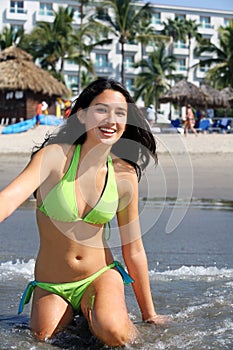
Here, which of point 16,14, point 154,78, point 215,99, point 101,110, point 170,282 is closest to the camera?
point 101,110

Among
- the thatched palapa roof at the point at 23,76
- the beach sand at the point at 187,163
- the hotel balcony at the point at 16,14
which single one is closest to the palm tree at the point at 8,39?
the thatched palapa roof at the point at 23,76

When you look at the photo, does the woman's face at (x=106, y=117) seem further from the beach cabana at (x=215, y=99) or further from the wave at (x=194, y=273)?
the beach cabana at (x=215, y=99)

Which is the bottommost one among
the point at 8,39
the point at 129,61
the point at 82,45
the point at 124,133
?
the point at 124,133

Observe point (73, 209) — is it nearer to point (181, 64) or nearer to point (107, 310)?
point (107, 310)

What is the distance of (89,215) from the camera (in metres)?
3.19

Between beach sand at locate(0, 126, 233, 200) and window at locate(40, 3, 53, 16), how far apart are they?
1752 inches

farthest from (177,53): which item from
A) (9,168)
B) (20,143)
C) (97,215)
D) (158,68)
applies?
(97,215)

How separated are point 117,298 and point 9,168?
12.5 meters

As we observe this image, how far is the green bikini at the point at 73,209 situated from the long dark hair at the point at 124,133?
104 millimetres

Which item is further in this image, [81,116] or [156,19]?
[156,19]

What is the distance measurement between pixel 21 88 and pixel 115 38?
38497 millimetres

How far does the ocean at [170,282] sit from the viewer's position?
10.8ft

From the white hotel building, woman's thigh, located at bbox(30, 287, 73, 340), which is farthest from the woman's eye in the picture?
the white hotel building

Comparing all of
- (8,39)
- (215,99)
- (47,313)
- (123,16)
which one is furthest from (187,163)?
(8,39)
